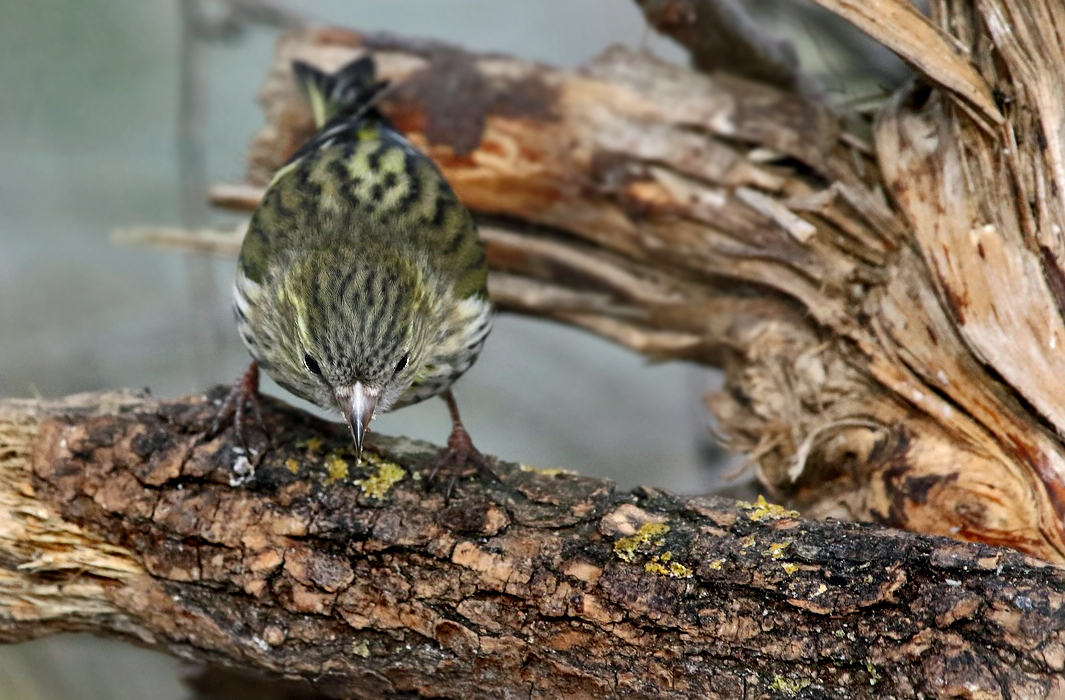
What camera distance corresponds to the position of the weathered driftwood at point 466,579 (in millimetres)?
2152

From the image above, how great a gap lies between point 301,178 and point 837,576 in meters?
2.08

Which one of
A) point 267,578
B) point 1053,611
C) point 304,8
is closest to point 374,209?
point 267,578

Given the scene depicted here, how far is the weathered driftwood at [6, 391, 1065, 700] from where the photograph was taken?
2152 mm

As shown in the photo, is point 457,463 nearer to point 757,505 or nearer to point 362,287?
point 362,287

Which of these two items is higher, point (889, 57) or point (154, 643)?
point (889, 57)

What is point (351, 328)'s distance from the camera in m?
2.87

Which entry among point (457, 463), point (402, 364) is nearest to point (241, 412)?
point (402, 364)

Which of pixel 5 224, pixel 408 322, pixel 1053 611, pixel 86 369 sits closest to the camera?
pixel 1053 611

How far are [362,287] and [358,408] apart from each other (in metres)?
0.36

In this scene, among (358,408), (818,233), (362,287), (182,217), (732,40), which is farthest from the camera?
Answer: (182,217)

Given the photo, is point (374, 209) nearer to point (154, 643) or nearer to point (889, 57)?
point (154, 643)

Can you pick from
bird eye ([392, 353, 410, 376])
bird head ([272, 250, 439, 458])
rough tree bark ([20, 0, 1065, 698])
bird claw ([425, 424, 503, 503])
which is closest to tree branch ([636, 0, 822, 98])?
rough tree bark ([20, 0, 1065, 698])

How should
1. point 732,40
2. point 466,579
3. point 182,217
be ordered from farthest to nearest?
point 182,217 → point 732,40 → point 466,579

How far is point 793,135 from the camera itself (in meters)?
3.68
